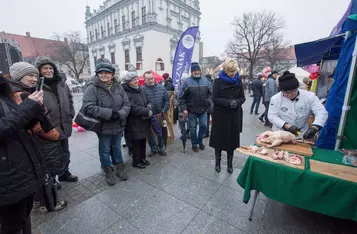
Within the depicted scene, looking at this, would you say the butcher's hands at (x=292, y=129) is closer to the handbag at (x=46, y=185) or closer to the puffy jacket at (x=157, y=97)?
the puffy jacket at (x=157, y=97)

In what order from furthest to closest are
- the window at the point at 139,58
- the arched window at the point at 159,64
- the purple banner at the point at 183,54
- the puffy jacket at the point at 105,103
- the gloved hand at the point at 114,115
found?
the window at the point at 139,58 → the arched window at the point at 159,64 → the purple banner at the point at 183,54 → the gloved hand at the point at 114,115 → the puffy jacket at the point at 105,103

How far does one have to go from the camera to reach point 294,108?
2471mm

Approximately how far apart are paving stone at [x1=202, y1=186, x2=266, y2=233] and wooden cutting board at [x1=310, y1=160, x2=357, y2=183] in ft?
3.17

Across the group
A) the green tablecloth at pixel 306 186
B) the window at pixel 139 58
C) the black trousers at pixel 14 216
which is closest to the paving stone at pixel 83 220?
the black trousers at pixel 14 216

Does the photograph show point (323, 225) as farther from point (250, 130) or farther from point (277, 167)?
point (250, 130)

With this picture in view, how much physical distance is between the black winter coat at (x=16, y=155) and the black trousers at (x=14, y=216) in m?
0.13

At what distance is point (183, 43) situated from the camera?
5.68m

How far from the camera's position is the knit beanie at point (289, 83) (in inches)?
91.2

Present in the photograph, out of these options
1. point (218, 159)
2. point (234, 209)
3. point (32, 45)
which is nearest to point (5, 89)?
point (234, 209)

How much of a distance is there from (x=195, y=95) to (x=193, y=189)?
2045 mm

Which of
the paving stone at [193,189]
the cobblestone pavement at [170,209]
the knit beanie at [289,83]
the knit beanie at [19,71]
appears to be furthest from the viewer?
the paving stone at [193,189]

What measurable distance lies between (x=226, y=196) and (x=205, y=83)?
8.05 ft

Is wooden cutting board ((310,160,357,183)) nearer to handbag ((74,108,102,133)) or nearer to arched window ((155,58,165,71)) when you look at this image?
handbag ((74,108,102,133))

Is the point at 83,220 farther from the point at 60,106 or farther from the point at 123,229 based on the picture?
the point at 60,106
